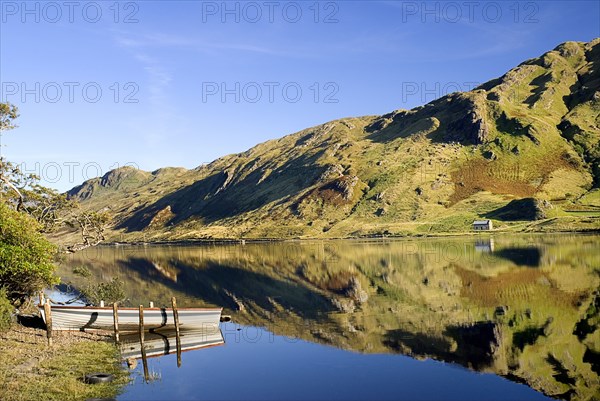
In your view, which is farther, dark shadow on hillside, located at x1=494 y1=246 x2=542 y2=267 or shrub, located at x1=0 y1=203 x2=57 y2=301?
dark shadow on hillside, located at x1=494 y1=246 x2=542 y2=267

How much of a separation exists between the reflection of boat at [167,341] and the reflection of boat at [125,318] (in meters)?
0.79

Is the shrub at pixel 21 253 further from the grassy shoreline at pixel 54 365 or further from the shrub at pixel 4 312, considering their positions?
the grassy shoreline at pixel 54 365

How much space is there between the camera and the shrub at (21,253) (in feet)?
126

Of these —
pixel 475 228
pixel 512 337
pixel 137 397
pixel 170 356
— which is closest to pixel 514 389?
pixel 512 337

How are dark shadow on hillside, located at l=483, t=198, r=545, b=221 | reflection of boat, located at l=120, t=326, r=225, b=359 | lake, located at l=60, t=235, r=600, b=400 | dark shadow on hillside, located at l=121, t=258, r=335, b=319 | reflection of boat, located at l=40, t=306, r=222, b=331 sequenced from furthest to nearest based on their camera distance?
dark shadow on hillside, located at l=483, t=198, r=545, b=221 → dark shadow on hillside, located at l=121, t=258, r=335, b=319 → reflection of boat, located at l=40, t=306, r=222, b=331 → reflection of boat, located at l=120, t=326, r=225, b=359 → lake, located at l=60, t=235, r=600, b=400

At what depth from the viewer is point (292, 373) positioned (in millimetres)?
34281

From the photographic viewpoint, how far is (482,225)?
7402 inches

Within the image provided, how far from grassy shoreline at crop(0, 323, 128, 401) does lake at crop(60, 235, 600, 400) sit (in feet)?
6.57

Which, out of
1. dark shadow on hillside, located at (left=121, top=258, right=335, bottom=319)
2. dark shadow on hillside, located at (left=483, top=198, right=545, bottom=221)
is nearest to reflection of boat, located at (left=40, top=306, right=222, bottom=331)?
dark shadow on hillside, located at (left=121, top=258, right=335, bottom=319)

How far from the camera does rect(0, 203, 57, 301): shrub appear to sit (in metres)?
38.5

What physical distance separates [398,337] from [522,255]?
67.5 m

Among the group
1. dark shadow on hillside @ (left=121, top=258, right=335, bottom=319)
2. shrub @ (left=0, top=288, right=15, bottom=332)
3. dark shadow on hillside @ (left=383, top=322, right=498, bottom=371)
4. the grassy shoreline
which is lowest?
dark shadow on hillside @ (left=121, top=258, right=335, bottom=319)

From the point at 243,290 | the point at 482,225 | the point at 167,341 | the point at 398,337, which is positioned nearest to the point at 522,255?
the point at 243,290

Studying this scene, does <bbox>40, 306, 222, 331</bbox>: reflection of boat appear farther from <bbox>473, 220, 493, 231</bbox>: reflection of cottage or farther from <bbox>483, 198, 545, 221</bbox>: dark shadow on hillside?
<bbox>483, 198, 545, 221</bbox>: dark shadow on hillside
